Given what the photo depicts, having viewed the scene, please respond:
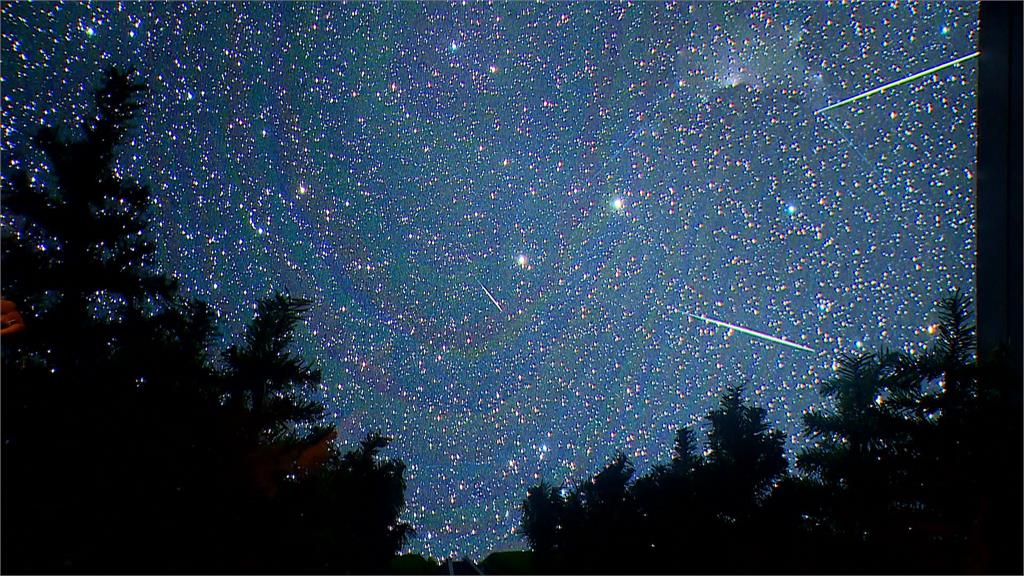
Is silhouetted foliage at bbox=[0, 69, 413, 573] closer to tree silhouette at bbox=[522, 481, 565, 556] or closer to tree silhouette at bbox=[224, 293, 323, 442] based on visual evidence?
tree silhouette at bbox=[224, 293, 323, 442]

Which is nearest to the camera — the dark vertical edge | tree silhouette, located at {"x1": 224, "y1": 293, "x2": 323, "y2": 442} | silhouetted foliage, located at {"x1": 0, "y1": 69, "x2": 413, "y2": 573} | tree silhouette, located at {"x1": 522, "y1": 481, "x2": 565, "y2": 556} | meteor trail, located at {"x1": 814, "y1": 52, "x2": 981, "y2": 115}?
silhouetted foliage, located at {"x1": 0, "y1": 69, "x2": 413, "y2": 573}

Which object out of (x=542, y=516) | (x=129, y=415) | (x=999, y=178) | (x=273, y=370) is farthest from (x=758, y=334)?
(x=129, y=415)

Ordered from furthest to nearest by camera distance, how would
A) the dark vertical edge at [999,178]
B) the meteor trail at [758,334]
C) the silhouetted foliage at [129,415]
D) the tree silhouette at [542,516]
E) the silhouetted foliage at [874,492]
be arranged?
the tree silhouette at [542,516] → the meteor trail at [758,334] → the dark vertical edge at [999,178] → the silhouetted foliage at [874,492] → the silhouetted foliage at [129,415]

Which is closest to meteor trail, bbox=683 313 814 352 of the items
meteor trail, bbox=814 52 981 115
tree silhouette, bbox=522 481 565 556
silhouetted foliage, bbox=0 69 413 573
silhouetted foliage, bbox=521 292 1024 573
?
silhouetted foliage, bbox=521 292 1024 573

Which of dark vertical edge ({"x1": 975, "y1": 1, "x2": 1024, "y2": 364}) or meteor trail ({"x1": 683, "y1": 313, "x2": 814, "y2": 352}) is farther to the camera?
meteor trail ({"x1": 683, "y1": 313, "x2": 814, "y2": 352})

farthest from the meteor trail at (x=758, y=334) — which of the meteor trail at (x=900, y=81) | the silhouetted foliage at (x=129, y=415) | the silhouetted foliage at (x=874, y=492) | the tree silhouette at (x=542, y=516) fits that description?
the silhouetted foliage at (x=129, y=415)

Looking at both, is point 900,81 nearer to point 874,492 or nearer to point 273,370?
point 874,492

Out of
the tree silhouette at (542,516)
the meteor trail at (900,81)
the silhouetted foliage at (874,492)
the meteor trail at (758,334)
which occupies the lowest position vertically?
the tree silhouette at (542,516)

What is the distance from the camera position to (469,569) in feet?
7.77

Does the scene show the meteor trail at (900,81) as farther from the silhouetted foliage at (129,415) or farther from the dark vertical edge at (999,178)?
the silhouetted foliage at (129,415)

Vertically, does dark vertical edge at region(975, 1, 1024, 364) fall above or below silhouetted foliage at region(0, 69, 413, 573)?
above

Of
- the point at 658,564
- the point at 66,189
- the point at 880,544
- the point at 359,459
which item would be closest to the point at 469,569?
the point at 359,459

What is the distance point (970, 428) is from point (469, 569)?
6.50 feet

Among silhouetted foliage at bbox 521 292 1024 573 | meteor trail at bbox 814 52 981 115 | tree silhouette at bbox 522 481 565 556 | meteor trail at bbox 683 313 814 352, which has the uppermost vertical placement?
meteor trail at bbox 814 52 981 115
